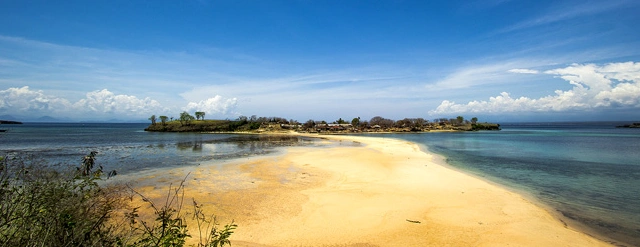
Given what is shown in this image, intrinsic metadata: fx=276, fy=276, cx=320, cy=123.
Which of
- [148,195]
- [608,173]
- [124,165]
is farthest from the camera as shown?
[124,165]

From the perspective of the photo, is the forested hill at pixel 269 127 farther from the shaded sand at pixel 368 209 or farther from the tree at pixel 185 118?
the shaded sand at pixel 368 209

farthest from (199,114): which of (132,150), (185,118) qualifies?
(132,150)

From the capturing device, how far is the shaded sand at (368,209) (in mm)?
8297

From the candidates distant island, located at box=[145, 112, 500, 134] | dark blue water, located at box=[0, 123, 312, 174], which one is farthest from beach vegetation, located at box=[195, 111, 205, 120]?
dark blue water, located at box=[0, 123, 312, 174]

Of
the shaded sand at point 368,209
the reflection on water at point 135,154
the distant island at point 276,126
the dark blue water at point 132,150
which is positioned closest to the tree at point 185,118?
the distant island at point 276,126

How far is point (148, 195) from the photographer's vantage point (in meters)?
12.5

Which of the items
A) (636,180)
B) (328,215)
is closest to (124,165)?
(328,215)

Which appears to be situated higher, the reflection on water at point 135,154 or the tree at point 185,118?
the tree at point 185,118

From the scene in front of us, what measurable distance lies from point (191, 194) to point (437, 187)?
12.1m

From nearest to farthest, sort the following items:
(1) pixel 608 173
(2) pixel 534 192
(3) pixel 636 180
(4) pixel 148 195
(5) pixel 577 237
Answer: (5) pixel 577 237 < (4) pixel 148 195 < (2) pixel 534 192 < (3) pixel 636 180 < (1) pixel 608 173

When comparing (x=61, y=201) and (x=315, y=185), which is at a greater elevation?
(x=61, y=201)

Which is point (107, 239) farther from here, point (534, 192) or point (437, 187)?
point (534, 192)

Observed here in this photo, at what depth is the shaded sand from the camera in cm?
830

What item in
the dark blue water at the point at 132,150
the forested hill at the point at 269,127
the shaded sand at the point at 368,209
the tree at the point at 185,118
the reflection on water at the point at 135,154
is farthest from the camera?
the tree at the point at 185,118
